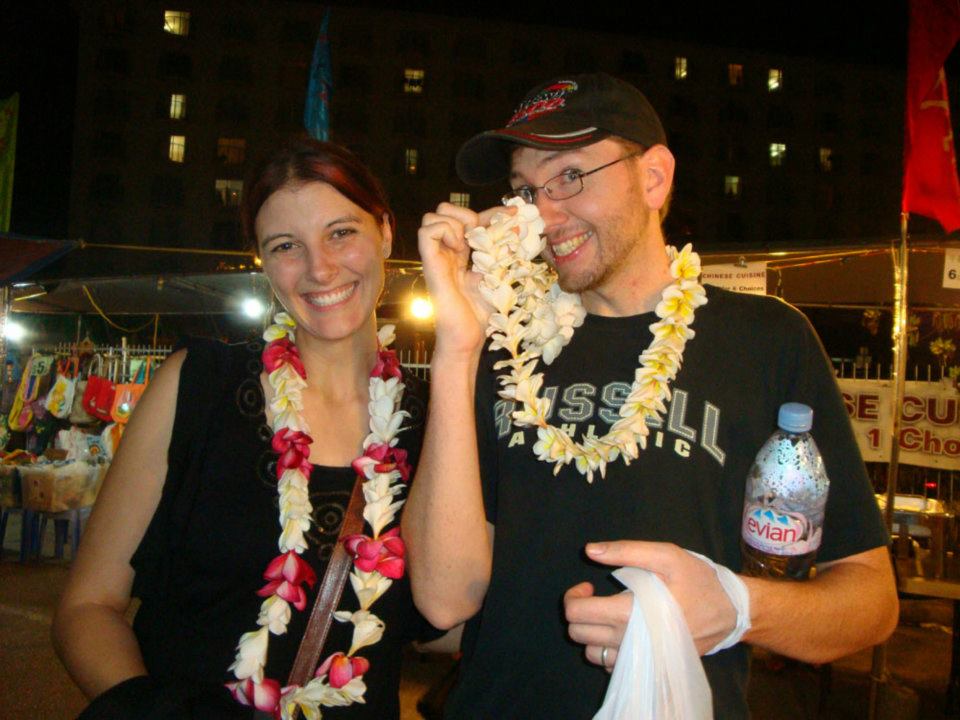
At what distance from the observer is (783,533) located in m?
1.38

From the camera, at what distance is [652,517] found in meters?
1.59

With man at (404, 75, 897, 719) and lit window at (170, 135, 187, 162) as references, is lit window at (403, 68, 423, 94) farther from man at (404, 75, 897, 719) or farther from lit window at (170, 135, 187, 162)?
man at (404, 75, 897, 719)

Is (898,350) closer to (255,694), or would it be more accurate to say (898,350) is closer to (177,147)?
(255,694)

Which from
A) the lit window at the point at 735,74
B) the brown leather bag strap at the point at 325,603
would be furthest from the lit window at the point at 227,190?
the brown leather bag strap at the point at 325,603

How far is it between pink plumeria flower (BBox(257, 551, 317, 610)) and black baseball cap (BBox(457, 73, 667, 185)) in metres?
1.34

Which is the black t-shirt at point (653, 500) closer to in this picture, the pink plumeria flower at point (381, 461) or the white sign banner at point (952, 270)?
the pink plumeria flower at point (381, 461)

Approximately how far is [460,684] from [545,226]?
4.18ft

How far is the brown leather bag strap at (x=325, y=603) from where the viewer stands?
1.90 m

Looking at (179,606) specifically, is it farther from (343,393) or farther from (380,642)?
(343,393)

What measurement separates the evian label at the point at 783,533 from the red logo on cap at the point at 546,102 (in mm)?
1243

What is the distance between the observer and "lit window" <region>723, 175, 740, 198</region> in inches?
1678

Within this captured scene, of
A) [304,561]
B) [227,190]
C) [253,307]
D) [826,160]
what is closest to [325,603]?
[304,561]

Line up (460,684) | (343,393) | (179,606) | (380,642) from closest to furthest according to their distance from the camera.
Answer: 1. (460,684)
2. (179,606)
3. (380,642)
4. (343,393)

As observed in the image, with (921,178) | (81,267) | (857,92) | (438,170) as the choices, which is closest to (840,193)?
(857,92)
